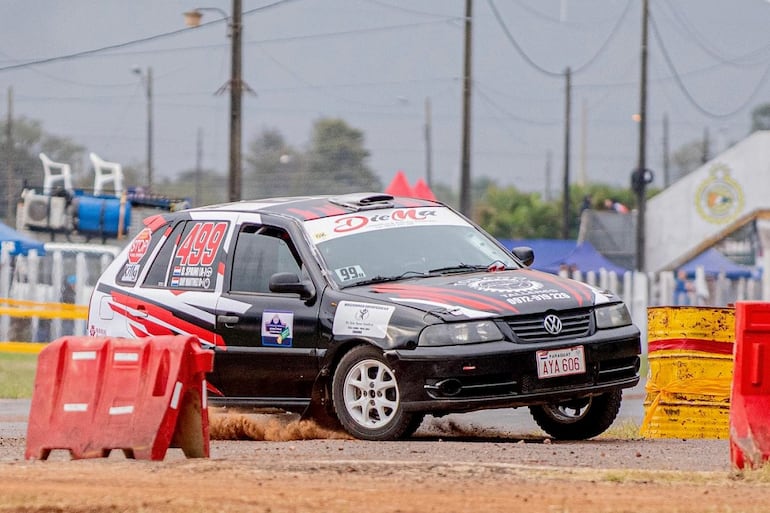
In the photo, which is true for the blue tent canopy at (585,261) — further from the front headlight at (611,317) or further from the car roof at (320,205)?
the front headlight at (611,317)

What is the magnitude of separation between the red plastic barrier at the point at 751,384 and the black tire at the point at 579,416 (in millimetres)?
1867

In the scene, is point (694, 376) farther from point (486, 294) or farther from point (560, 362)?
Result: point (486, 294)

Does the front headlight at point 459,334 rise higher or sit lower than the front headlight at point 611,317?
lower

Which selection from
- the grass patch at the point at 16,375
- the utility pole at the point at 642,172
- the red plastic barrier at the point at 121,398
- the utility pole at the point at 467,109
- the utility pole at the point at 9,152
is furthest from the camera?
the utility pole at the point at 9,152

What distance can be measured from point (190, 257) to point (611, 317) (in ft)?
10.1

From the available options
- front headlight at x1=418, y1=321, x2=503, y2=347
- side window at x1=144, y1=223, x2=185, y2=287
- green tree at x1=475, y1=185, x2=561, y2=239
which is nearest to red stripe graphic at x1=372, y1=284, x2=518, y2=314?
front headlight at x1=418, y1=321, x2=503, y2=347

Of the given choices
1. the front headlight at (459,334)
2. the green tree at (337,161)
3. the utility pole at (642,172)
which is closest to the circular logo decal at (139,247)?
the front headlight at (459,334)

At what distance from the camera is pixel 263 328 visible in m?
10.5

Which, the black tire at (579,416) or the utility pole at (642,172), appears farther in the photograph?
the utility pole at (642,172)

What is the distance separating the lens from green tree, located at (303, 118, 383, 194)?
446ft

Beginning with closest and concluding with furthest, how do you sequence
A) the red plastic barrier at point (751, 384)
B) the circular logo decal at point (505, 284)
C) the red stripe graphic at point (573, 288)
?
the red plastic barrier at point (751, 384) < the circular logo decal at point (505, 284) < the red stripe graphic at point (573, 288)

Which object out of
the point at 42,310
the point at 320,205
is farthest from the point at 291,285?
the point at 42,310

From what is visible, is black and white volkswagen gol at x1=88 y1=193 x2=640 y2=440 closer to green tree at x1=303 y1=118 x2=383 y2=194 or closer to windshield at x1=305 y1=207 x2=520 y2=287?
windshield at x1=305 y1=207 x2=520 y2=287

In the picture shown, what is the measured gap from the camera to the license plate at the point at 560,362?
381 inches
